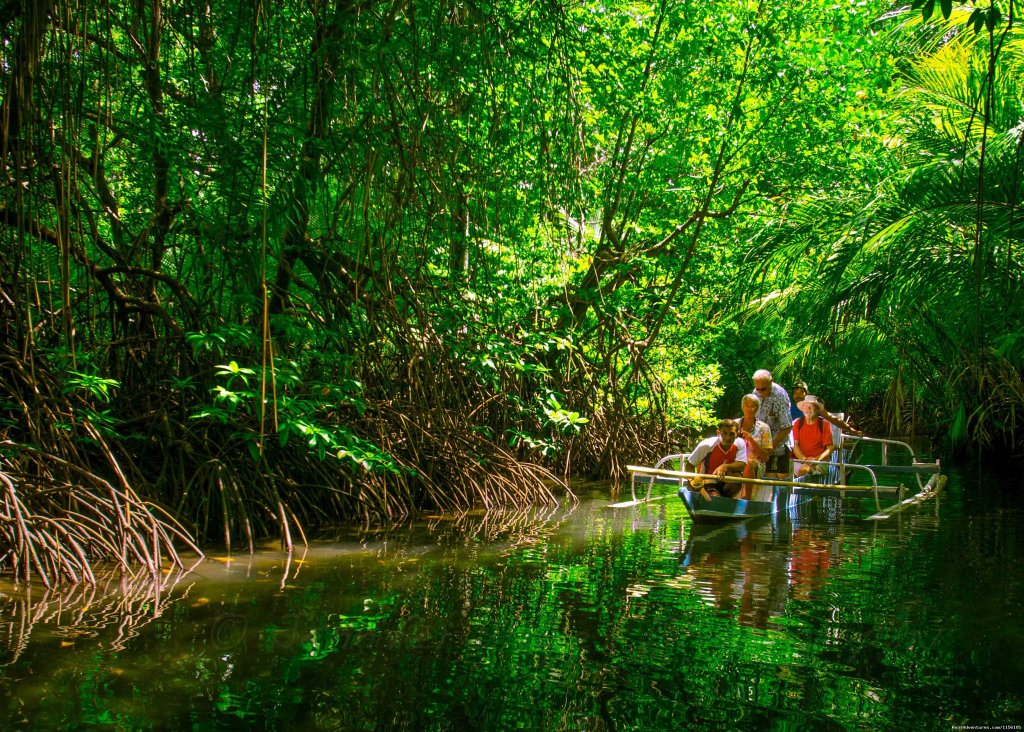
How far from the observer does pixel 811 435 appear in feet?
37.7

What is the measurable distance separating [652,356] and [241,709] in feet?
36.7

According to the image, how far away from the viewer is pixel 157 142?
6.81 m

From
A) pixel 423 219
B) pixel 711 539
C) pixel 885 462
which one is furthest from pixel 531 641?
pixel 885 462

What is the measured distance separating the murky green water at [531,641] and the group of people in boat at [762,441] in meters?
1.30

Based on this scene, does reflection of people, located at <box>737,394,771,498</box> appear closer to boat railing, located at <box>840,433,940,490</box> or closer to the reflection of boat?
the reflection of boat

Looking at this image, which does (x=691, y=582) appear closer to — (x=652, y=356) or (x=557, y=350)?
(x=557, y=350)

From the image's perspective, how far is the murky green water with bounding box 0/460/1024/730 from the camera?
4.03 meters

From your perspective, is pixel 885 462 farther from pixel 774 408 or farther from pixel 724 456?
pixel 724 456

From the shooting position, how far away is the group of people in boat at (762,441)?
9.17 m

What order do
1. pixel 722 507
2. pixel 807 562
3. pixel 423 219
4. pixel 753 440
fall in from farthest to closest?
pixel 753 440, pixel 722 507, pixel 423 219, pixel 807 562

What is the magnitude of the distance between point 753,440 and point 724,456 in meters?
0.68

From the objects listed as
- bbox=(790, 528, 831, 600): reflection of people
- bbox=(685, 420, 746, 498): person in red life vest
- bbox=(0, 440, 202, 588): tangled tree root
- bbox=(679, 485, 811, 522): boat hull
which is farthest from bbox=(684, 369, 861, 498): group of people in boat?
bbox=(0, 440, 202, 588): tangled tree root

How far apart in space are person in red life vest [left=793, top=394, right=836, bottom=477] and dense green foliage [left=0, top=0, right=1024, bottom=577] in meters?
1.44

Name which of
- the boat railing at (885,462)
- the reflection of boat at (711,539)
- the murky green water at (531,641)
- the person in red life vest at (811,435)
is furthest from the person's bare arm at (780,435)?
the murky green water at (531,641)
